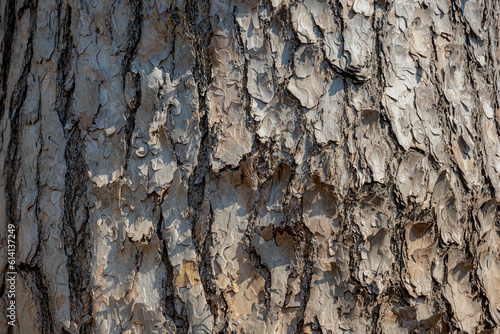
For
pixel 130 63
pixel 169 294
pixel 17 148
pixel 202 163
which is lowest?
pixel 169 294

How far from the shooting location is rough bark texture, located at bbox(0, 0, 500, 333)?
3.77ft

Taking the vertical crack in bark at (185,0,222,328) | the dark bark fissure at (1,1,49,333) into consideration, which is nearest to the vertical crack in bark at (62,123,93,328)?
the dark bark fissure at (1,1,49,333)

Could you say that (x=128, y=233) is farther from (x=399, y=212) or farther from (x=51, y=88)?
(x=399, y=212)

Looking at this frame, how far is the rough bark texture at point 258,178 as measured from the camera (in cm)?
115

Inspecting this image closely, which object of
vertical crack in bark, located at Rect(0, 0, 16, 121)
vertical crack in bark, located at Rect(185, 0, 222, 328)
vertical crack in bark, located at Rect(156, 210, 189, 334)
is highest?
vertical crack in bark, located at Rect(0, 0, 16, 121)

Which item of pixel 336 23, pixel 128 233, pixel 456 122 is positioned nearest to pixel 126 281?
pixel 128 233

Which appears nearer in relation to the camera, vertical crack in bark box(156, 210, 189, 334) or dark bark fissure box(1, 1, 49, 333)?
vertical crack in bark box(156, 210, 189, 334)

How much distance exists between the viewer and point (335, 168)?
3.76 ft

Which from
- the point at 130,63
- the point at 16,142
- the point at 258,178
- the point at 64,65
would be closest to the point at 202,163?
the point at 258,178

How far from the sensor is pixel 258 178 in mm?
1155

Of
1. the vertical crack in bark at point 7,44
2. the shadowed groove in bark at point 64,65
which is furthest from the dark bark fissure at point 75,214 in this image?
the vertical crack in bark at point 7,44

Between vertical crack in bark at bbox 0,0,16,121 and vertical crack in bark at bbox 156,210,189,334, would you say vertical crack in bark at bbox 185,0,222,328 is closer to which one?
vertical crack in bark at bbox 156,210,189,334

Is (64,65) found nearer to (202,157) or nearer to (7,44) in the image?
(7,44)

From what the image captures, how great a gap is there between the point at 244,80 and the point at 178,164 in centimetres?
31
